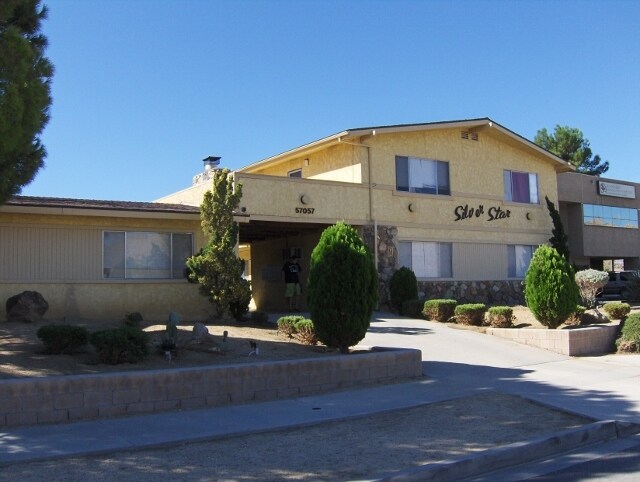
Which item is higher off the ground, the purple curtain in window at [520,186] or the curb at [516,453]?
the purple curtain in window at [520,186]

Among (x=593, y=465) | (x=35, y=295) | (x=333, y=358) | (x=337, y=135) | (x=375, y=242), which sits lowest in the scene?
(x=593, y=465)

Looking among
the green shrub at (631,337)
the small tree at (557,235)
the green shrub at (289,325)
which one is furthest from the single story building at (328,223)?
the green shrub at (631,337)

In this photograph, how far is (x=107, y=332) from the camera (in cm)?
986

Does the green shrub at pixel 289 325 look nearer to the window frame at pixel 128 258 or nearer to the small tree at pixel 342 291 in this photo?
the small tree at pixel 342 291

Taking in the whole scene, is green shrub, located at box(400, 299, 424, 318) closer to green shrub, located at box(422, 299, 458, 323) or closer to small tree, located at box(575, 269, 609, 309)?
green shrub, located at box(422, 299, 458, 323)

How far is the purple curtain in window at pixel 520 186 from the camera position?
1035 inches

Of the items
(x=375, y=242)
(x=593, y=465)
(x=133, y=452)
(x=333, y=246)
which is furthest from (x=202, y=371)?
(x=375, y=242)

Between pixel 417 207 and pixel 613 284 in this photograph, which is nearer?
pixel 417 207

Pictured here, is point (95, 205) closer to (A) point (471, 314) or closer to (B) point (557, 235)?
(A) point (471, 314)

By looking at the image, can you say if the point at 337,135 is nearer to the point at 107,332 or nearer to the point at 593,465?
the point at 107,332

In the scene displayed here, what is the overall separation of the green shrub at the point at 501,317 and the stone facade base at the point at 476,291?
5.01m

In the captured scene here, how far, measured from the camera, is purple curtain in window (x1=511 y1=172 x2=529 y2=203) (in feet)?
86.2

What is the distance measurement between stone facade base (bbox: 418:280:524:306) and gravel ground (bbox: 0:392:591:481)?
1358 cm

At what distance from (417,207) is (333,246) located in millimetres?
11701
